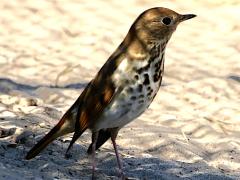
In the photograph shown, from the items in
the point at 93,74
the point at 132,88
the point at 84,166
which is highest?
the point at 132,88

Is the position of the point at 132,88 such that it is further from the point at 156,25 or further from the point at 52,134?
the point at 52,134

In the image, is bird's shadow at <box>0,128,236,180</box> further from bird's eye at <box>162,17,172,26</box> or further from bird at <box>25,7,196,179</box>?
bird's eye at <box>162,17,172,26</box>

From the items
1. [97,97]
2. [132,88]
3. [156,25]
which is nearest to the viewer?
[132,88]

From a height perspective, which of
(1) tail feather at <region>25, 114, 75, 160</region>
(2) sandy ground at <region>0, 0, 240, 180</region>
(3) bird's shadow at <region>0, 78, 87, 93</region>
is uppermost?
(1) tail feather at <region>25, 114, 75, 160</region>

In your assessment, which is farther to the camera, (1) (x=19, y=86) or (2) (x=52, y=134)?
(1) (x=19, y=86)

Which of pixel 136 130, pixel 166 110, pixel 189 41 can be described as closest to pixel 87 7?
pixel 189 41

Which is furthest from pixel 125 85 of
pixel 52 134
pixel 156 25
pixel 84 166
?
pixel 84 166

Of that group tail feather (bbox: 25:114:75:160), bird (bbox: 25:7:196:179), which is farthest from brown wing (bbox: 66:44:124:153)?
tail feather (bbox: 25:114:75:160)

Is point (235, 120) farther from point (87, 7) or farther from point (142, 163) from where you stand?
point (87, 7)
